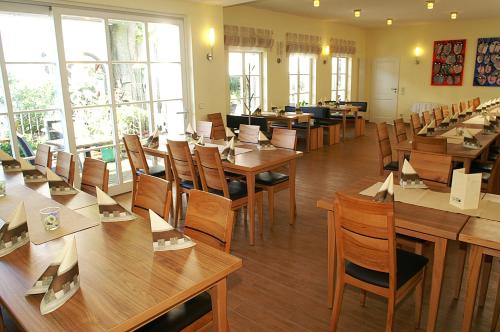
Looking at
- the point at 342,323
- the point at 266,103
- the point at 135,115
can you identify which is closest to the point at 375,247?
the point at 342,323

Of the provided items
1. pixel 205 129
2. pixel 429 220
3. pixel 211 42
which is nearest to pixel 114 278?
pixel 429 220

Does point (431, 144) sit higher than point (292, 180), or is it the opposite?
point (431, 144)

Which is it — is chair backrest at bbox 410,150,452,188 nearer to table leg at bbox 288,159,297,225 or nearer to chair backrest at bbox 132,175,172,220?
table leg at bbox 288,159,297,225

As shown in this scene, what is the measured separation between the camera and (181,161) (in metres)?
3.59

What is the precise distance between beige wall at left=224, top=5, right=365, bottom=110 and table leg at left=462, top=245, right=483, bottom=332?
5658 mm

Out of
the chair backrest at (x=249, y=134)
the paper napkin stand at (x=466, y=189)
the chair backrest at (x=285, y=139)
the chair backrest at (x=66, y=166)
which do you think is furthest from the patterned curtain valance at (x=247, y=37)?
the paper napkin stand at (x=466, y=189)

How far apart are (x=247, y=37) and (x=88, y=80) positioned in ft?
11.4

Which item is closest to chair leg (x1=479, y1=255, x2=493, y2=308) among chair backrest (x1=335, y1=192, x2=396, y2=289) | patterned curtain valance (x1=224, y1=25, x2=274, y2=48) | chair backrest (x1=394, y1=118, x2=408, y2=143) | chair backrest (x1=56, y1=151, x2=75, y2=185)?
chair backrest (x1=335, y1=192, x2=396, y2=289)

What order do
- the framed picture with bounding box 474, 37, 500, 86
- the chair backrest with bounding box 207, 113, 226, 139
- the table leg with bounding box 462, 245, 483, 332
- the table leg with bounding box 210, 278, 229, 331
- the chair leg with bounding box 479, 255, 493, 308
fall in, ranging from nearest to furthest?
the table leg with bounding box 210, 278, 229, 331 → the table leg with bounding box 462, 245, 483, 332 → the chair leg with bounding box 479, 255, 493, 308 → the chair backrest with bounding box 207, 113, 226, 139 → the framed picture with bounding box 474, 37, 500, 86

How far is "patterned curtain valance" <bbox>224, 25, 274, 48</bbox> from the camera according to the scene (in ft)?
22.2

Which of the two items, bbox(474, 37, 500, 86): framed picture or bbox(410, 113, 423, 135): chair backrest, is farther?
bbox(474, 37, 500, 86): framed picture

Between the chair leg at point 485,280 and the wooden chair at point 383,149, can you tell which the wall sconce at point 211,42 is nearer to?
the wooden chair at point 383,149

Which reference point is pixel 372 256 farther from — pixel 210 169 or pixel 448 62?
pixel 448 62

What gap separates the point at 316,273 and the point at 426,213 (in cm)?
112
